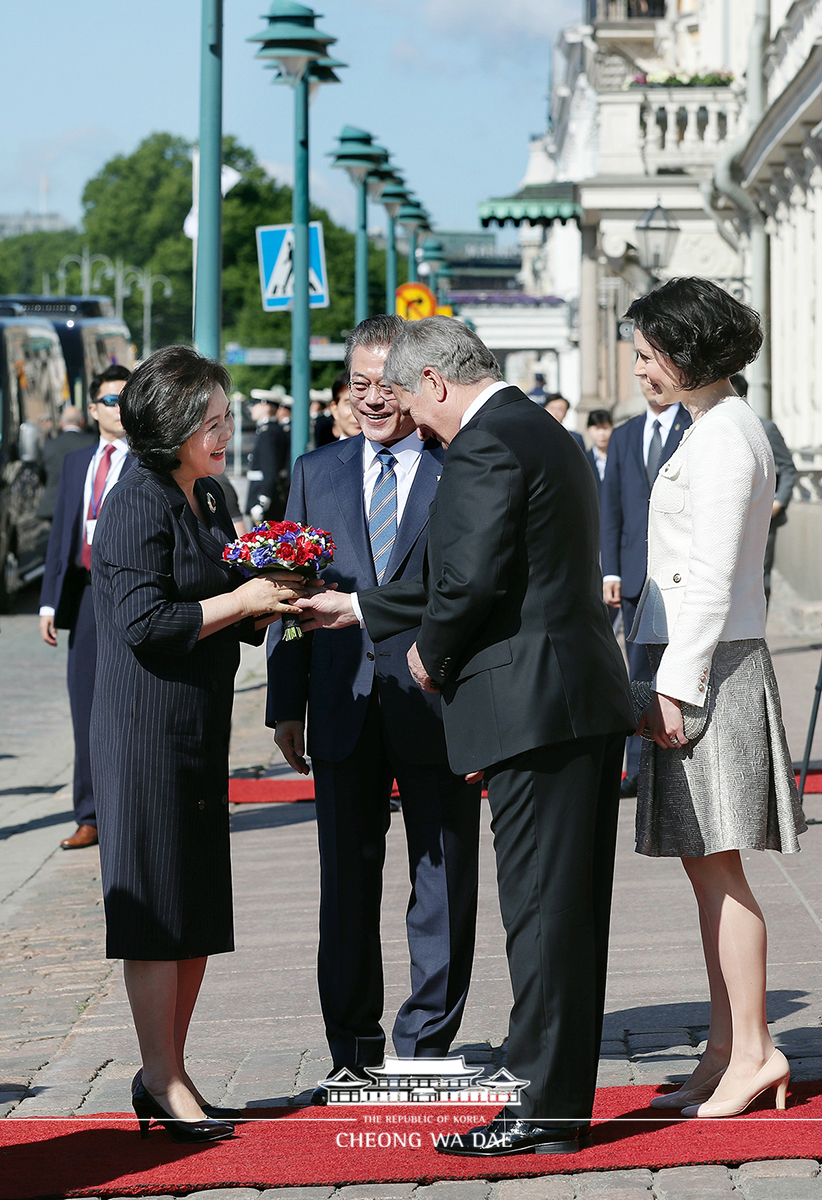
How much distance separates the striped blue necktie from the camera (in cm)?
459

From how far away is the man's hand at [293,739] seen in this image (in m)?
4.59

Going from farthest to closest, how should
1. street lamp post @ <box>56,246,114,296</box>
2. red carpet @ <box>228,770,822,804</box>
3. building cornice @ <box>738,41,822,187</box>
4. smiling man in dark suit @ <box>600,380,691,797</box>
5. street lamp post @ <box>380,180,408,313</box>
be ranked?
street lamp post @ <box>56,246,114,296</box>, street lamp post @ <box>380,180,408,313</box>, building cornice @ <box>738,41,822,187</box>, red carpet @ <box>228,770,822,804</box>, smiling man in dark suit @ <box>600,380,691,797</box>

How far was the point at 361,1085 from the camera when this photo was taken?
435 centimetres

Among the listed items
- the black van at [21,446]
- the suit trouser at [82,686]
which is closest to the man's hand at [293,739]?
the suit trouser at [82,686]

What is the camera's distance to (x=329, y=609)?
425cm

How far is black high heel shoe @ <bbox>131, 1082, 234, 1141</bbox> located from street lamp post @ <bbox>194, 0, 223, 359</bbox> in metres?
5.86

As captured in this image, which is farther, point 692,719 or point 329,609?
point 329,609

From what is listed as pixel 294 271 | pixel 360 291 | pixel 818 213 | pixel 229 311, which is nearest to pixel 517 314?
pixel 360 291

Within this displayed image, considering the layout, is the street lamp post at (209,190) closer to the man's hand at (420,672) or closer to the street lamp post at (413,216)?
the man's hand at (420,672)

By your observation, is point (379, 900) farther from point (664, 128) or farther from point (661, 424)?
point (664, 128)

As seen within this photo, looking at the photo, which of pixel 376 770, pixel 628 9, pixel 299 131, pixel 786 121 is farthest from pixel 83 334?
pixel 628 9

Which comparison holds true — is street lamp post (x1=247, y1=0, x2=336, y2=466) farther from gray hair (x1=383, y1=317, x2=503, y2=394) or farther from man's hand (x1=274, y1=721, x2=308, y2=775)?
gray hair (x1=383, y1=317, x2=503, y2=394)

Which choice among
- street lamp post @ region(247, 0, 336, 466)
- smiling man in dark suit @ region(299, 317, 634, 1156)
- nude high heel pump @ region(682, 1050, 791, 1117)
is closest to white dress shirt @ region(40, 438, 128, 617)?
smiling man in dark suit @ region(299, 317, 634, 1156)

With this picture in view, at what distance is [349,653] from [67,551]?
3.60m
